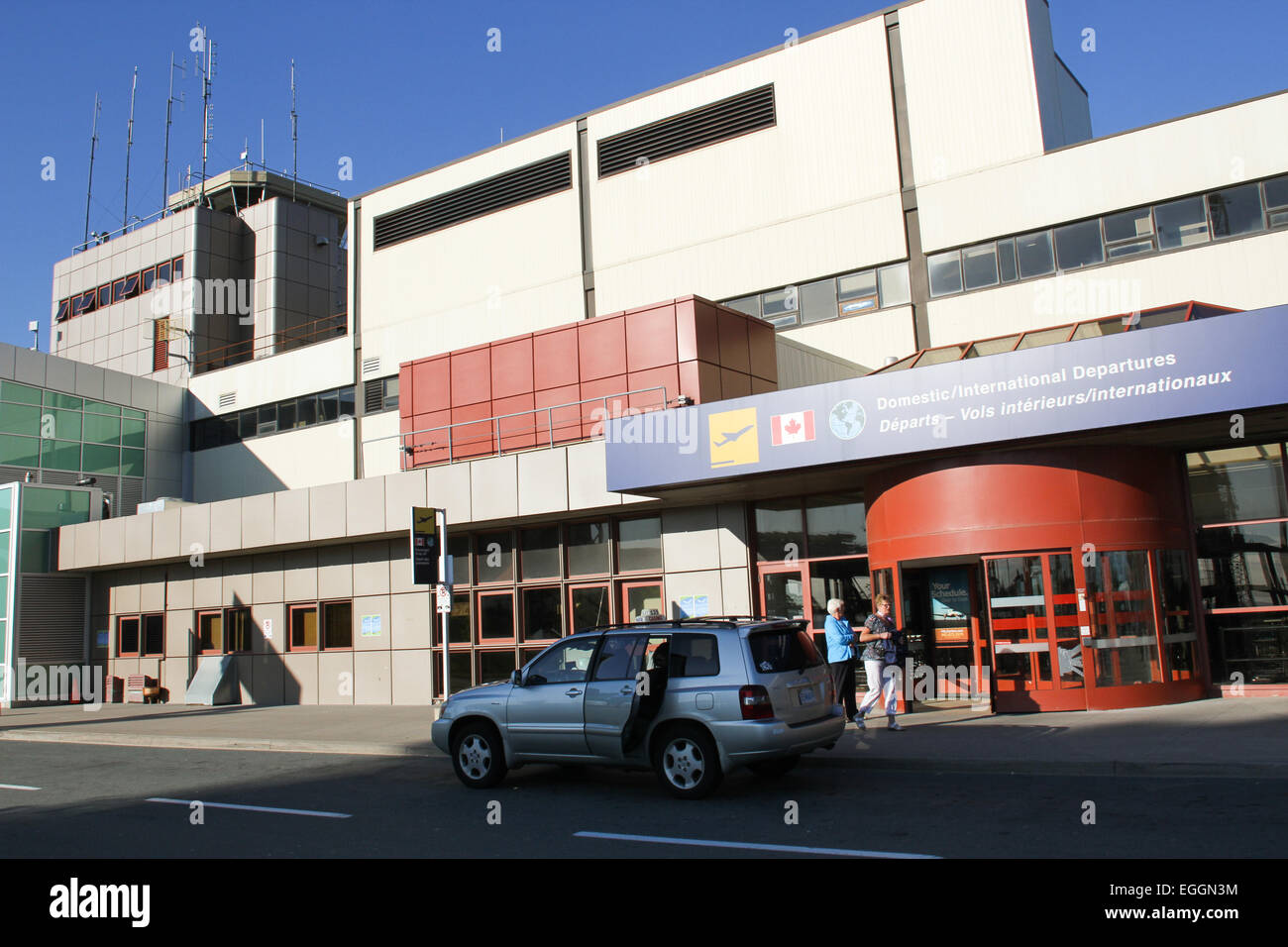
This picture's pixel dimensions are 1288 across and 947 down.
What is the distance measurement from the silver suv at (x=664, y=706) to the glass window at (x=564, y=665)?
1cm

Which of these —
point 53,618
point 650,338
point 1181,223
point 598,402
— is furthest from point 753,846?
point 53,618

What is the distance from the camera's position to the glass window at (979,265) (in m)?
20.5

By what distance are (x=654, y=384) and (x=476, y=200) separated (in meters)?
12.0

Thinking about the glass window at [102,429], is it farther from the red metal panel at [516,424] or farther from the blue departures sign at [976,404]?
the blue departures sign at [976,404]

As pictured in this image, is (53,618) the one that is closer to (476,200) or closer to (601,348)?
(476,200)

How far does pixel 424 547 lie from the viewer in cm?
1673

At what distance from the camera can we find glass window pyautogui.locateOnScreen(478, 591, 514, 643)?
20109 mm

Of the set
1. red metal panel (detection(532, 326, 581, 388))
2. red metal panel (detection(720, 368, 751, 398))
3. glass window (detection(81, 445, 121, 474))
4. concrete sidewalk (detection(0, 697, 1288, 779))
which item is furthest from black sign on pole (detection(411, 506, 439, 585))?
glass window (detection(81, 445, 121, 474))

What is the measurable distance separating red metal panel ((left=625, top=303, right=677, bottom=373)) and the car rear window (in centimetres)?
930

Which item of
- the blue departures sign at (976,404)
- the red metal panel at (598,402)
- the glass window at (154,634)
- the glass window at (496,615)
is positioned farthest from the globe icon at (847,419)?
the glass window at (154,634)

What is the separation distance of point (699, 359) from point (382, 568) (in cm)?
888

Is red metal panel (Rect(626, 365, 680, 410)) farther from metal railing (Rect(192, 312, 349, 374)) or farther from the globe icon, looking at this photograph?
metal railing (Rect(192, 312, 349, 374))
